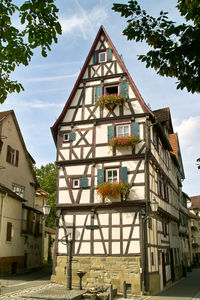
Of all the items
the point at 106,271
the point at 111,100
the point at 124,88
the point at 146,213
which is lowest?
the point at 106,271

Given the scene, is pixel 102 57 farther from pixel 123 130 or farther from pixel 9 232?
pixel 9 232

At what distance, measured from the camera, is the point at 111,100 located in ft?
65.2

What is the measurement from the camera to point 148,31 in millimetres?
7953

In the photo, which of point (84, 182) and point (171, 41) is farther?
point (84, 182)

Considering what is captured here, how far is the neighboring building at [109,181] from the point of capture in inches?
679

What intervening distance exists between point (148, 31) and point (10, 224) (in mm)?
17786

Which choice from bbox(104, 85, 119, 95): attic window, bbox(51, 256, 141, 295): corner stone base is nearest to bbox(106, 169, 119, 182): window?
bbox(51, 256, 141, 295): corner stone base

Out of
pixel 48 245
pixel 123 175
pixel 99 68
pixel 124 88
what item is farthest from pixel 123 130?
pixel 48 245

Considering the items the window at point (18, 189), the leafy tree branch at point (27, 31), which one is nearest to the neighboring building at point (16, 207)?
the window at point (18, 189)

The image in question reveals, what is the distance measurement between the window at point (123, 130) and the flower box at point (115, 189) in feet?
10.7

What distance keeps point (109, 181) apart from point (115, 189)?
1.41m

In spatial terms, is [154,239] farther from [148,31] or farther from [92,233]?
[148,31]

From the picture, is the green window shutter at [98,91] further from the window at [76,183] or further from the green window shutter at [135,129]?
the window at [76,183]

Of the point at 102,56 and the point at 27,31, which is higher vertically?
the point at 102,56
